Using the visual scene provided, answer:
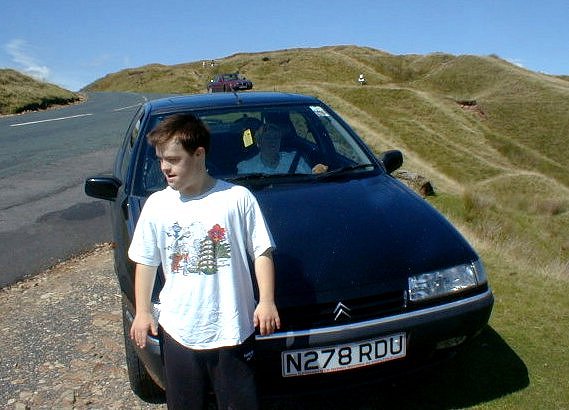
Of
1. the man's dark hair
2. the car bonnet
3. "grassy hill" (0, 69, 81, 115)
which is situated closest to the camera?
the man's dark hair

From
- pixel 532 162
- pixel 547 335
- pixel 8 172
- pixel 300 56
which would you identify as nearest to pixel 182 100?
pixel 547 335

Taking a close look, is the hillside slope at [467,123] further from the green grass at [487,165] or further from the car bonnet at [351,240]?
the car bonnet at [351,240]

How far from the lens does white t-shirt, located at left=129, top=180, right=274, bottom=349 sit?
2094mm

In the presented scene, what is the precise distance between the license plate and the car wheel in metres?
0.92

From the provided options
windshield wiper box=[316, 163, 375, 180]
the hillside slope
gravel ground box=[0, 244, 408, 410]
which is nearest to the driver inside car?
windshield wiper box=[316, 163, 375, 180]

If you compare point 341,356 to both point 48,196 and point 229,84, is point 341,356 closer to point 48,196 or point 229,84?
point 48,196

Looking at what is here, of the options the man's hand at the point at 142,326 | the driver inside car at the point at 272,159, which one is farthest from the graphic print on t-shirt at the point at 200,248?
the driver inside car at the point at 272,159

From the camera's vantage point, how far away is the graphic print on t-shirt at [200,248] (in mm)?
2086

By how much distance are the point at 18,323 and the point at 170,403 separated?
2428mm

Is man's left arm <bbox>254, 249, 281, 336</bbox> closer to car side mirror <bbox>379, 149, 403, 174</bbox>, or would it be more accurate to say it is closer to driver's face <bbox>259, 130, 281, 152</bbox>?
driver's face <bbox>259, 130, 281, 152</bbox>

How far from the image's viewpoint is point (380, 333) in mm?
2514

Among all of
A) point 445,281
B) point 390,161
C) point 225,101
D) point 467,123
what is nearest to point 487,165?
point 467,123

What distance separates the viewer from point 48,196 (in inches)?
319

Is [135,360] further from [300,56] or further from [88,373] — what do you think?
[300,56]
